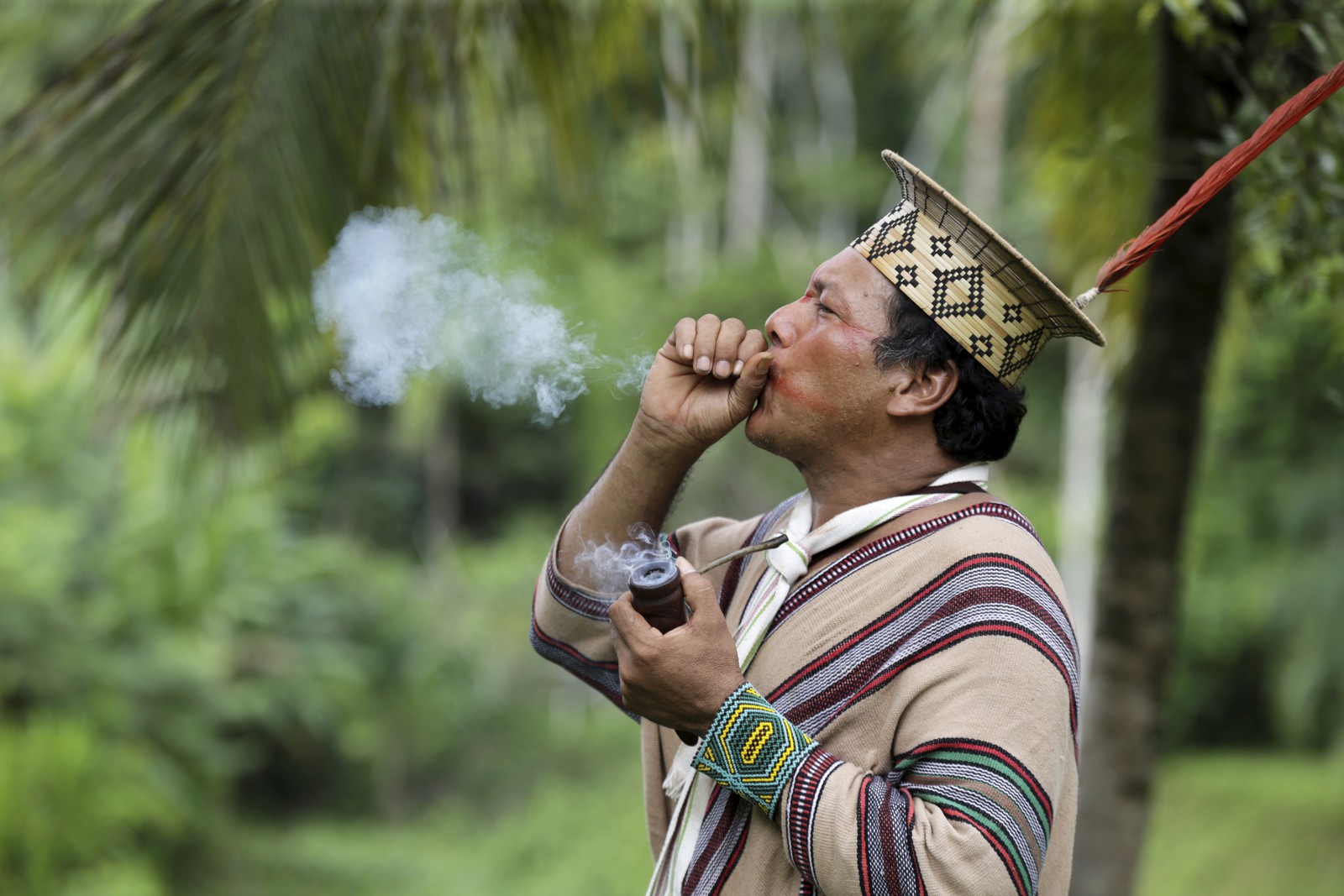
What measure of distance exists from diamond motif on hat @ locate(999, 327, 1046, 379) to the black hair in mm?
24

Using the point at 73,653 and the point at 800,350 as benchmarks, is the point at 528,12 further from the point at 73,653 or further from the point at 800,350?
the point at 73,653

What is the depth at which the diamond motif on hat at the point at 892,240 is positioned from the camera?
1.67 metres

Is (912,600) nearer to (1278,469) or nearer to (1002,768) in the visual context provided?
(1002,768)

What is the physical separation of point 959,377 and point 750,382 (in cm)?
29

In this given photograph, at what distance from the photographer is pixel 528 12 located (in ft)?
10.2

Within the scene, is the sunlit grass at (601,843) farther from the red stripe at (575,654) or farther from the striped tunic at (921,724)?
the striped tunic at (921,724)

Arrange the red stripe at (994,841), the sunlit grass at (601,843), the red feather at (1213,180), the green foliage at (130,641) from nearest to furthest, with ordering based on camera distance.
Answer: the red stripe at (994,841) → the red feather at (1213,180) → the green foliage at (130,641) → the sunlit grass at (601,843)

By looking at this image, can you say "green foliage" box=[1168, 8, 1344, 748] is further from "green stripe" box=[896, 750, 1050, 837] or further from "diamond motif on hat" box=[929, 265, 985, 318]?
"green stripe" box=[896, 750, 1050, 837]

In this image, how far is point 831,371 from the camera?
67.1 inches

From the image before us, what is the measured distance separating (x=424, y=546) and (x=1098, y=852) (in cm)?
1552

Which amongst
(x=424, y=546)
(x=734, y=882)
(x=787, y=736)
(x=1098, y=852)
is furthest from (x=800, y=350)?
(x=424, y=546)

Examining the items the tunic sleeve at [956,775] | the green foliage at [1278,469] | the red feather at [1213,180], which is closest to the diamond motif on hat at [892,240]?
the red feather at [1213,180]

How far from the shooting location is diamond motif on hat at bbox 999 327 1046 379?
5.37ft

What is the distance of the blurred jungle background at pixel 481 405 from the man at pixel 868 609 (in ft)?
2.54
